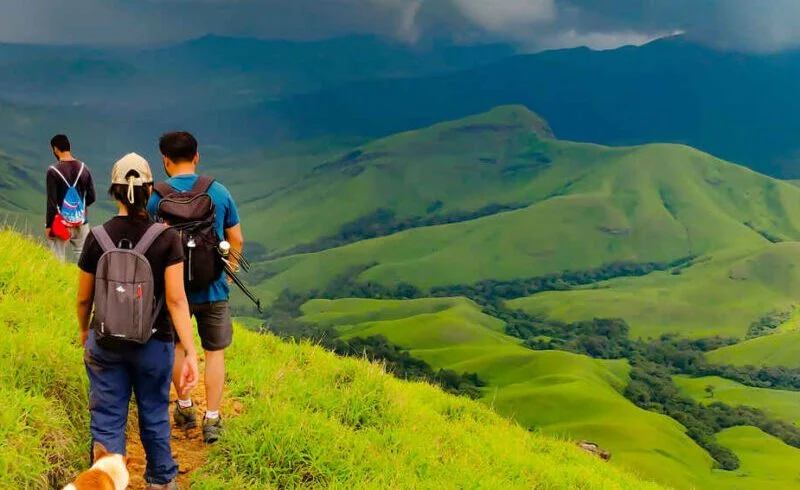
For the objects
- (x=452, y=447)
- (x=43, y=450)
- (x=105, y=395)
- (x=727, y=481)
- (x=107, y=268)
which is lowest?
(x=727, y=481)

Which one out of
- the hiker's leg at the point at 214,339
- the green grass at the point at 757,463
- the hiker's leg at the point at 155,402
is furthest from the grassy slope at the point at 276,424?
the green grass at the point at 757,463

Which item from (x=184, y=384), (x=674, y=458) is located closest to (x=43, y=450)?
(x=184, y=384)

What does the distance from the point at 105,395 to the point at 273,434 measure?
205cm

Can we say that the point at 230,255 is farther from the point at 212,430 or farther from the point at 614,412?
the point at 614,412

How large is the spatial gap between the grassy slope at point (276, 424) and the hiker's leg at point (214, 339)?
46cm

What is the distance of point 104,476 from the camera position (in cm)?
455

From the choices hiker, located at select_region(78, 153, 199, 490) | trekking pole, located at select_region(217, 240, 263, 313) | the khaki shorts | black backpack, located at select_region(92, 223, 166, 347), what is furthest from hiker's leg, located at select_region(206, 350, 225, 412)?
black backpack, located at select_region(92, 223, 166, 347)

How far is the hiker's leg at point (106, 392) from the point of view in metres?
5.52

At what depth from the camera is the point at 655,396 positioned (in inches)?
6654

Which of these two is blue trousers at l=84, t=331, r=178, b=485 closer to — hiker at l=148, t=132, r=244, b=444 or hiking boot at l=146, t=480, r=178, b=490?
hiking boot at l=146, t=480, r=178, b=490

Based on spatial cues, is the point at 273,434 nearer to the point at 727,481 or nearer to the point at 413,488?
the point at 413,488

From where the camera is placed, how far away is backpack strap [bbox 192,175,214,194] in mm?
6547

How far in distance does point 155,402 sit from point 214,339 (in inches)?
53.4

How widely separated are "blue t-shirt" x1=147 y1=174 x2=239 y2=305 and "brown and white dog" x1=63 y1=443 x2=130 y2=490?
6.88 feet
